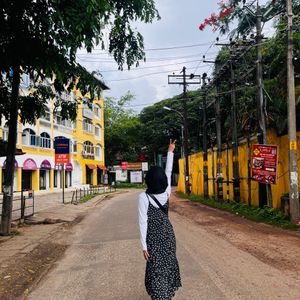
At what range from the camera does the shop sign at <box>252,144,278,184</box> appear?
52.4ft

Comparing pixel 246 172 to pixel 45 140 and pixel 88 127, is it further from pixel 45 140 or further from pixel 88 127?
pixel 88 127

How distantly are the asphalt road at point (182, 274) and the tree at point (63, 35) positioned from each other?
3509mm

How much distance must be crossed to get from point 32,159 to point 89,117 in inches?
845

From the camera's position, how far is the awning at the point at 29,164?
136ft

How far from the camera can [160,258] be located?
195 inches

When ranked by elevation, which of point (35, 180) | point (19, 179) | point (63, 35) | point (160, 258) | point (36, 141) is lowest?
point (160, 258)

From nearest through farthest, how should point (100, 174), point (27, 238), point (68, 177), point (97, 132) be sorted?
point (27, 238)
point (68, 177)
point (97, 132)
point (100, 174)

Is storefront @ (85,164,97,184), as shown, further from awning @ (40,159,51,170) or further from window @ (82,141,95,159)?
awning @ (40,159,51,170)

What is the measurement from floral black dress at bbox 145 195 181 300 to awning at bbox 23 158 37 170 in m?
38.2

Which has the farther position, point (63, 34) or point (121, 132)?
point (121, 132)

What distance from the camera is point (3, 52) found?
31.6ft

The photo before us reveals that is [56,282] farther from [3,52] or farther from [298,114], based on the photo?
[298,114]

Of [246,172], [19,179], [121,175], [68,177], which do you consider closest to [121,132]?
[121,175]

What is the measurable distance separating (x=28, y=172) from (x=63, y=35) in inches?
1491
